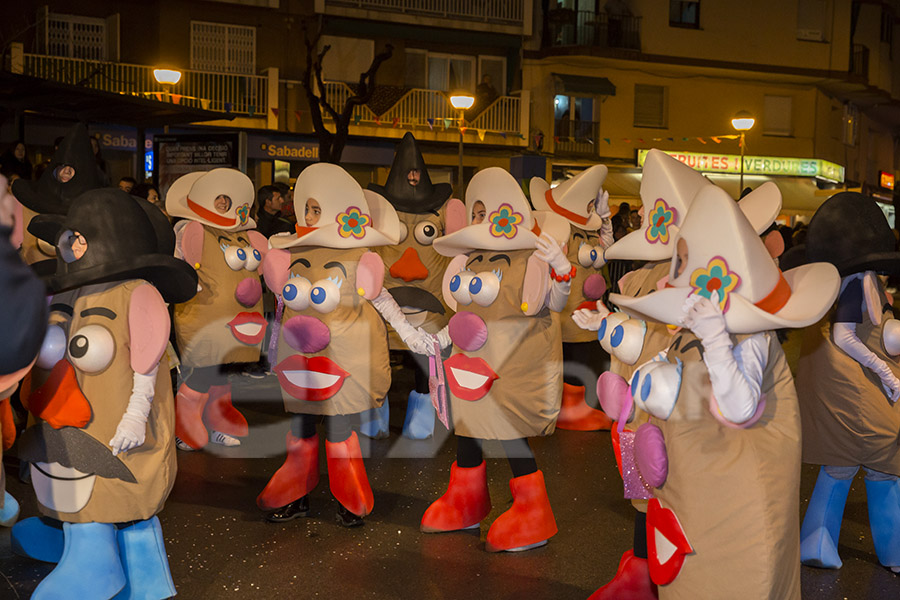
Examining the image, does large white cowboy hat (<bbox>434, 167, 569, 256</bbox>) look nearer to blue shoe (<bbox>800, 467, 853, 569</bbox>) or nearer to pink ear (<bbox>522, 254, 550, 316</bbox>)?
pink ear (<bbox>522, 254, 550, 316</bbox>)

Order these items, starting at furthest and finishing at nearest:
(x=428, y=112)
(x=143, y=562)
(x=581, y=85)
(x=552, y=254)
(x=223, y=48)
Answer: (x=581, y=85)
(x=428, y=112)
(x=223, y=48)
(x=552, y=254)
(x=143, y=562)

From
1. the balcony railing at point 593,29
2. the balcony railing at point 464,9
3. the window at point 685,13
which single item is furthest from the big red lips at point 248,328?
the window at point 685,13

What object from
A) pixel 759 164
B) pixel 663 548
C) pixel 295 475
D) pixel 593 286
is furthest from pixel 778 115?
pixel 663 548

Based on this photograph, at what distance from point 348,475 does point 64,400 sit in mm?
1903

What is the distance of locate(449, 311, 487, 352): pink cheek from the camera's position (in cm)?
500

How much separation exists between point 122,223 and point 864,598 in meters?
3.62

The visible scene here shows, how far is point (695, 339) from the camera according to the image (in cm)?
338

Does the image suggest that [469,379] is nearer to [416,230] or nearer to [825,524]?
[825,524]

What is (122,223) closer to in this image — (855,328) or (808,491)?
(855,328)

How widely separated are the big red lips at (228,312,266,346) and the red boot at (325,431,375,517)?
183 cm

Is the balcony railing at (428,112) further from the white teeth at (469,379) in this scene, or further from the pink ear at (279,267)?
the white teeth at (469,379)

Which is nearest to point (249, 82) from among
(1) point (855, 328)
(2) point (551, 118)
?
(2) point (551, 118)

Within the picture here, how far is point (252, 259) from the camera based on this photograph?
688 cm

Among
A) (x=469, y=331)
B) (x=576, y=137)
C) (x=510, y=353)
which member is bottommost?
(x=510, y=353)
